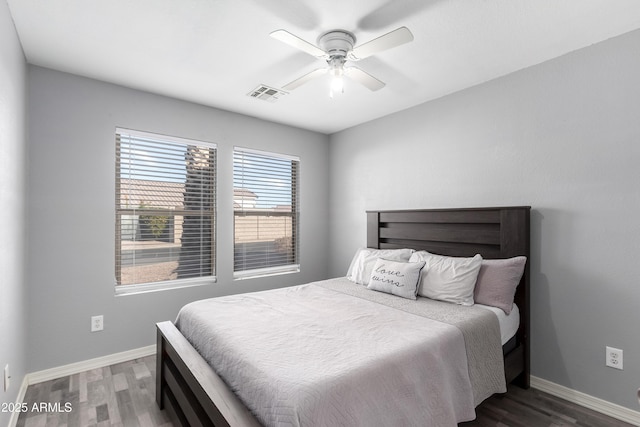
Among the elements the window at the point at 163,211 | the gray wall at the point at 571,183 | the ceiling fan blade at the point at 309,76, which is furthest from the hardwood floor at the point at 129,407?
the ceiling fan blade at the point at 309,76

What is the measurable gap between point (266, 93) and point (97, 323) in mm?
2501

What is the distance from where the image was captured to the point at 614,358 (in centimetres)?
207

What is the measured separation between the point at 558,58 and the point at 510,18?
0.78 metres

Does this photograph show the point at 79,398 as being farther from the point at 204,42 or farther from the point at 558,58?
the point at 558,58

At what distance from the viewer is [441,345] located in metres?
1.69

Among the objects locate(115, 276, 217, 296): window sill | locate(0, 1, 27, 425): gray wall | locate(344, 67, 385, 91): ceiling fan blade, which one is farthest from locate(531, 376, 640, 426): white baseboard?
locate(0, 1, 27, 425): gray wall

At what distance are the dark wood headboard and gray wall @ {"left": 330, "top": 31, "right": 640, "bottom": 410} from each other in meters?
0.12

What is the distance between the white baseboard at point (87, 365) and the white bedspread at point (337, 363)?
106 cm

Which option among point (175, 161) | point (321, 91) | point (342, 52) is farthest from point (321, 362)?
point (175, 161)

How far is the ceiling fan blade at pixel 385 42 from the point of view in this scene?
1643 millimetres

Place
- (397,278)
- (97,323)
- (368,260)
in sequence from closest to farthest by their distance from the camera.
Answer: (397,278) < (97,323) < (368,260)

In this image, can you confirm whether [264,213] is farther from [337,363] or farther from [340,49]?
[337,363]

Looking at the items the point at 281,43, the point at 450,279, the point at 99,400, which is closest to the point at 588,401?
the point at 450,279

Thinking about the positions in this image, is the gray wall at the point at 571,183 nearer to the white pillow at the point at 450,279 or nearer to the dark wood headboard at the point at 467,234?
the dark wood headboard at the point at 467,234
